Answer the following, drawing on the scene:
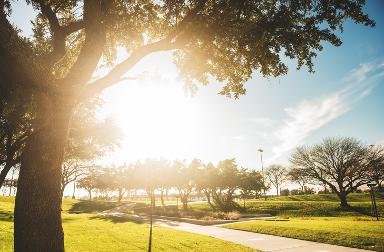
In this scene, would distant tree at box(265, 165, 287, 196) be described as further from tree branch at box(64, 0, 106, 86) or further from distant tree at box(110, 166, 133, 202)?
tree branch at box(64, 0, 106, 86)

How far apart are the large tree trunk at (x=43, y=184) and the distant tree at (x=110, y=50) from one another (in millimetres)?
24

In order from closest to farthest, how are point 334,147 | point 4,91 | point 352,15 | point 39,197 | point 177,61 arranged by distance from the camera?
point 39,197 < point 352,15 < point 4,91 < point 177,61 < point 334,147

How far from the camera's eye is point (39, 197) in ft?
24.0

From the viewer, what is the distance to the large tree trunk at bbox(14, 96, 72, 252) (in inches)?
284

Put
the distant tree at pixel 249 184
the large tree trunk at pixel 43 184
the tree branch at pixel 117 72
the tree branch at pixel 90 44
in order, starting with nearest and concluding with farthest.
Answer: the large tree trunk at pixel 43 184, the tree branch at pixel 90 44, the tree branch at pixel 117 72, the distant tree at pixel 249 184

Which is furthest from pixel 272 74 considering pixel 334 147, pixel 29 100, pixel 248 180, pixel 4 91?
pixel 334 147

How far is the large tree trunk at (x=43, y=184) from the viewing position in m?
7.21

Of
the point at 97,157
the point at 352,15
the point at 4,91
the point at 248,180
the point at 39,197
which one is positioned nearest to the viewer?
the point at 39,197

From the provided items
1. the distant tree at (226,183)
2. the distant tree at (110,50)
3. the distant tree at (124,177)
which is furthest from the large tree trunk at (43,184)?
the distant tree at (124,177)

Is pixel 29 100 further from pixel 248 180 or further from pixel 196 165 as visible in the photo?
pixel 196 165

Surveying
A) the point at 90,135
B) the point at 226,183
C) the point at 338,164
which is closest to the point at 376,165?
the point at 338,164

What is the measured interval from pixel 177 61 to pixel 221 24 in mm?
3674

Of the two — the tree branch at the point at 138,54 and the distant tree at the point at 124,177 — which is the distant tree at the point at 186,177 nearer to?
the distant tree at the point at 124,177

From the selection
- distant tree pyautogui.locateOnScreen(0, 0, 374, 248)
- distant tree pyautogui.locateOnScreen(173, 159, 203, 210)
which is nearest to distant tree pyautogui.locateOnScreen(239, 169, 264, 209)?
distant tree pyautogui.locateOnScreen(173, 159, 203, 210)
